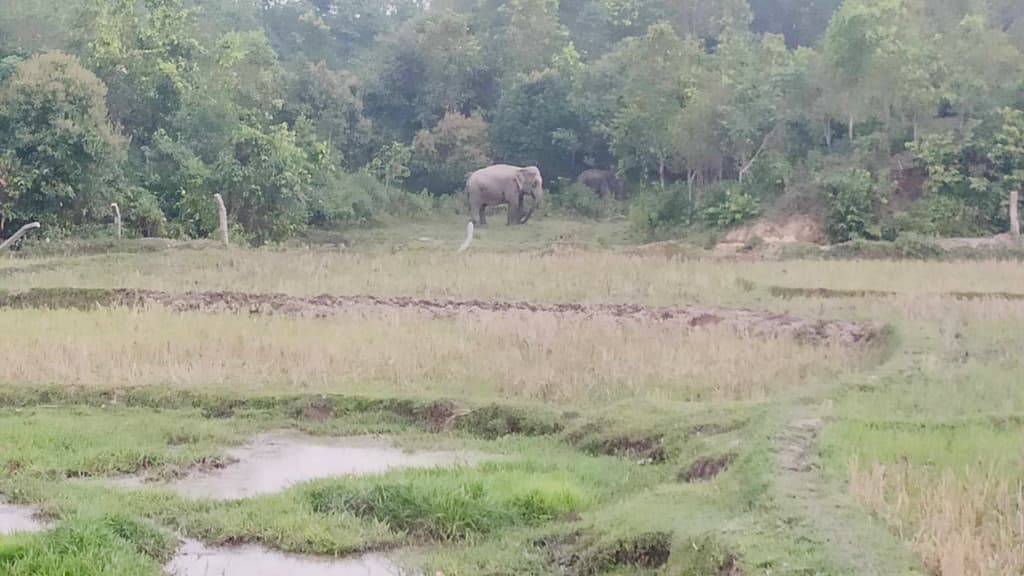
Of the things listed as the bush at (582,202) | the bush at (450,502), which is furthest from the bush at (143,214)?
the bush at (450,502)

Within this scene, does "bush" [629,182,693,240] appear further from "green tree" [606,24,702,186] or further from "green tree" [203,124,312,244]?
"green tree" [203,124,312,244]

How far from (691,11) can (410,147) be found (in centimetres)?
1067

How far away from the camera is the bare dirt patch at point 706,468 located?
7039 mm

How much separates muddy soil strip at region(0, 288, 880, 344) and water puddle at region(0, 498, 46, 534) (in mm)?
6700

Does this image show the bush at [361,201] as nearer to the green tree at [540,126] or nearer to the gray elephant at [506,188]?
the gray elephant at [506,188]

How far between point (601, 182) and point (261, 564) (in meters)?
28.1

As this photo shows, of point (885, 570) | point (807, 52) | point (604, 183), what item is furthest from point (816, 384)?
point (604, 183)

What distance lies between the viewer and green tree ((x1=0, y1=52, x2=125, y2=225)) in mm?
21438

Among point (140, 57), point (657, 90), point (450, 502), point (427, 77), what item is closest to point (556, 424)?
point (450, 502)

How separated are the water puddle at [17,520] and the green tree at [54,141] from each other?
15649 mm

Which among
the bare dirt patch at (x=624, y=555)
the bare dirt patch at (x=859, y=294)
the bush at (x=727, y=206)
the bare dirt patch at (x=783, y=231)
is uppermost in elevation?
the bare dirt patch at (x=624, y=555)

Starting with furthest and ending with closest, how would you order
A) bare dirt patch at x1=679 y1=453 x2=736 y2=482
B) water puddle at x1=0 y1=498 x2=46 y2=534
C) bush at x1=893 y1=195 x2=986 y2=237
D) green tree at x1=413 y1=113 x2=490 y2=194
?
green tree at x1=413 y1=113 x2=490 y2=194 → bush at x1=893 y1=195 x2=986 y2=237 → bare dirt patch at x1=679 y1=453 x2=736 y2=482 → water puddle at x1=0 y1=498 x2=46 y2=534

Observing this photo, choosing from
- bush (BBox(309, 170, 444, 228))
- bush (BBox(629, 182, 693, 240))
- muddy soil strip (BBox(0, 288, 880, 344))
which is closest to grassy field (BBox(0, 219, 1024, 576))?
muddy soil strip (BBox(0, 288, 880, 344))

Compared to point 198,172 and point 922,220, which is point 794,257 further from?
point 198,172
